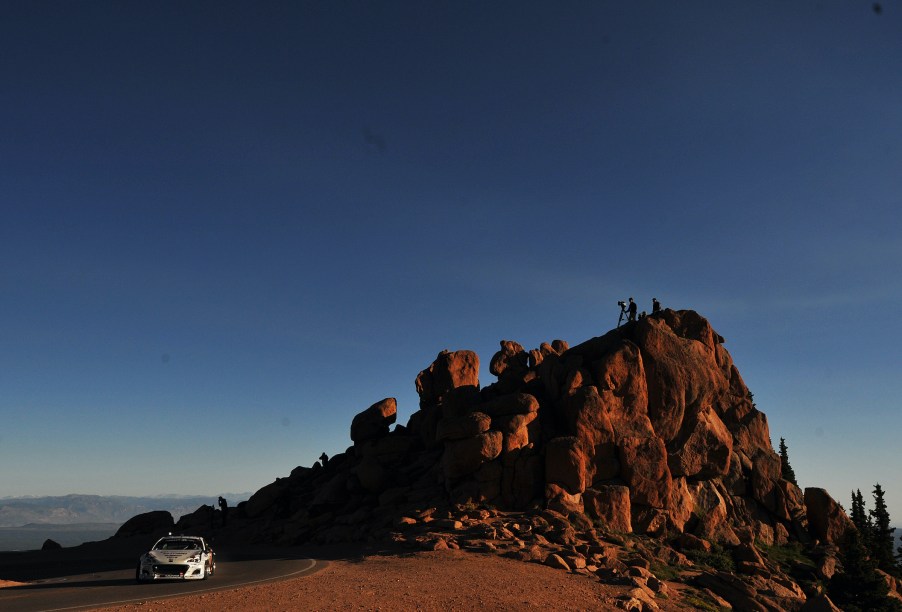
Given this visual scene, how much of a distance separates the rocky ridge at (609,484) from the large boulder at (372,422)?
9.75 ft

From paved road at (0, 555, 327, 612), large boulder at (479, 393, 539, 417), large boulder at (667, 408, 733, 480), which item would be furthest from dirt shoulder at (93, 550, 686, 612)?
large boulder at (667, 408, 733, 480)

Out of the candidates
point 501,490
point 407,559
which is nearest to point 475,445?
point 501,490

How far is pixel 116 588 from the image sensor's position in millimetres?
24109

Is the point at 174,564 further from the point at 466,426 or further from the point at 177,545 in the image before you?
the point at 466,426

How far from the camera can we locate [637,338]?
176ft

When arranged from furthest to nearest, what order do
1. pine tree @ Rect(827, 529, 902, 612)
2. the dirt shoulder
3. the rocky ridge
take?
1. pine tree @ Rect(827, 529, 902, 612)
2. the rocky ridge
3. the dirt shoulder

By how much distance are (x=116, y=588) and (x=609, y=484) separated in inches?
1295

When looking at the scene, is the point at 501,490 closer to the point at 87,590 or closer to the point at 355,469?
the point at 355,469

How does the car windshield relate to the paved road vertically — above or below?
above

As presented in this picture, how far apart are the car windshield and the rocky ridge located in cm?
1265

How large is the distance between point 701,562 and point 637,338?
18306mm

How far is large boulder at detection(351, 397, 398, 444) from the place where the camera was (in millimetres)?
66250

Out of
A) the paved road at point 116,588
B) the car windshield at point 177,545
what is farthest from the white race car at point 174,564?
the car windshield at point 177,545

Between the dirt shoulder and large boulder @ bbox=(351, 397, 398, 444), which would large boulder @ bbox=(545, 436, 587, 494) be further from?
large boulder @ bbox=(351, 397, 398, 444)
